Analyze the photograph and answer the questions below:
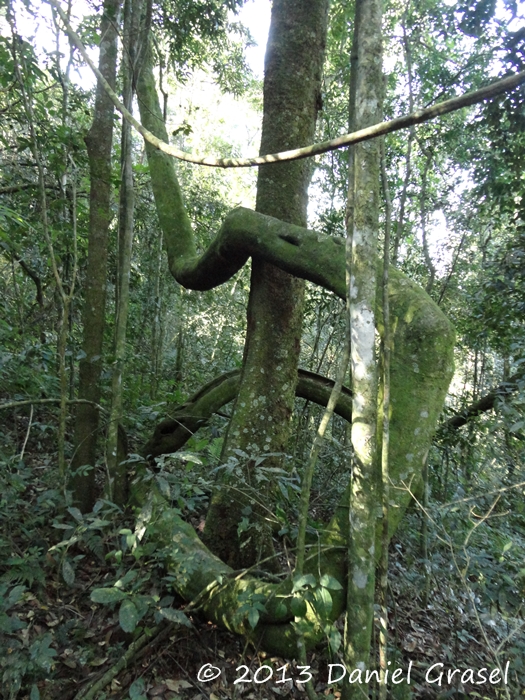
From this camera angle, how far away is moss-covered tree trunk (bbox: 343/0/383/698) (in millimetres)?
2096

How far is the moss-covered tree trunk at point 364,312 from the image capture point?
2.10m


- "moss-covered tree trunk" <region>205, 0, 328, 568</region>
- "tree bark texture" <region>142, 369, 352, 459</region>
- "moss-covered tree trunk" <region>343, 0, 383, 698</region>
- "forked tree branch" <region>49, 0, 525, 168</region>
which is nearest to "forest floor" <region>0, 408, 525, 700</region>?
"moss-covered tree trunk" <region>343, 0, 383, 698</region>

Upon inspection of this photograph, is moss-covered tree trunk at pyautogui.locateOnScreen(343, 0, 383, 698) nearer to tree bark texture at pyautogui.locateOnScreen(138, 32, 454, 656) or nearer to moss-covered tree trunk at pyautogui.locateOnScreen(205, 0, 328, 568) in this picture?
tree bark texture at pyautogui.locateOnScreen(138, 32, 454, 656)

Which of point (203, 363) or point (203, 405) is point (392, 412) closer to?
point (203, 405)

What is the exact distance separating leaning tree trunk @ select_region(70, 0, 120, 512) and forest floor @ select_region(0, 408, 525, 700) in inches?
17.5

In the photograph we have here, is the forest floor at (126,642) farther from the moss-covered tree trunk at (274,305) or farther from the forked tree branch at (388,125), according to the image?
the forked tree branch at (388,125)

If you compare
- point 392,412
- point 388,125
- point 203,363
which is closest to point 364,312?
point 392,412

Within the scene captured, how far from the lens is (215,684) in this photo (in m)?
2.60

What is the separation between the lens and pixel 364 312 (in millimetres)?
2182

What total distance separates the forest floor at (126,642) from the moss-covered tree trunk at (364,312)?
16.9 inches

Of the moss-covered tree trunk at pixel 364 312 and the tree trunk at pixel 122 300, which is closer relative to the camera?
the moss-covered tree trunk at pixel 364 312

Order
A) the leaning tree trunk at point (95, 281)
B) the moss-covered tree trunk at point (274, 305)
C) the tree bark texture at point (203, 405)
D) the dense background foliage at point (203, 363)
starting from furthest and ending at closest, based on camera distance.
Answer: the tree bark texture at point (203, 405) < the leaning tree trunk at point (95, 281) < the moss-covered tree trunk at point (274, 305) < the dense background foliage at point (203, 363)

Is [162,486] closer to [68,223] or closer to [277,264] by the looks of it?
[277,264]

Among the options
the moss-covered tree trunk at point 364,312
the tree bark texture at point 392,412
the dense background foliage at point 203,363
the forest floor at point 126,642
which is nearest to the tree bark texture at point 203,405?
the dense background foliage at point 203,363
